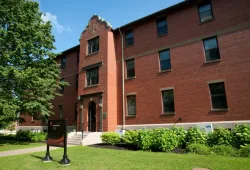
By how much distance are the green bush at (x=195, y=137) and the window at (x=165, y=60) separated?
668 centimetres

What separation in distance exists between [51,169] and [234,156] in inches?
318

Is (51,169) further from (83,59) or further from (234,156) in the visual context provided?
(83,59)

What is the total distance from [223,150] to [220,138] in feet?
3.78

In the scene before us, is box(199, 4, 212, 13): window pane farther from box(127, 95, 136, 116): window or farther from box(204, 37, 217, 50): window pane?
box(127, 95, 136, 116): window

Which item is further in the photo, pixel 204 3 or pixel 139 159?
pixel 204 3

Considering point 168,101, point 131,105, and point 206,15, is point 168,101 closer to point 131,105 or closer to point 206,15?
point 131,105

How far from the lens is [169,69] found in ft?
53.7

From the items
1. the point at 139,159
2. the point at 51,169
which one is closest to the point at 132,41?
the point at 139,159

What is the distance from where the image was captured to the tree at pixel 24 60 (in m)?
15.1

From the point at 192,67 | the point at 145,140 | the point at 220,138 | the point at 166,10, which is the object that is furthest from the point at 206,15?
the point at 145,140

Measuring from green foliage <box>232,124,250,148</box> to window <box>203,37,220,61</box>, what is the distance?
6.04 m

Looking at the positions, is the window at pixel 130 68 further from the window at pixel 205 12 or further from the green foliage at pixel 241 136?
the green foliage at pixel 241 136

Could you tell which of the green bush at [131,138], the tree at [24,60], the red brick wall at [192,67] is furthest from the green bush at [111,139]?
the tree at [24,60]

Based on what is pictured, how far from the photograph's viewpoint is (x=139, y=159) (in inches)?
344
